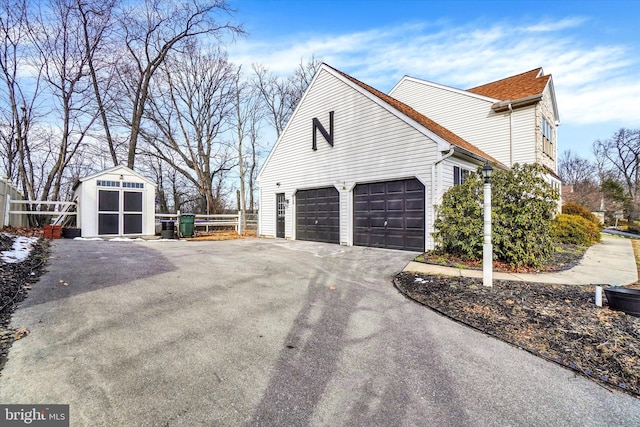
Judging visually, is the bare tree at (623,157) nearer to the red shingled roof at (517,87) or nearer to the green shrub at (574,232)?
the red shingled roof at (517,87)

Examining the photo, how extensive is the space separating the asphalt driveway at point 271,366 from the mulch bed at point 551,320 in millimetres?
256

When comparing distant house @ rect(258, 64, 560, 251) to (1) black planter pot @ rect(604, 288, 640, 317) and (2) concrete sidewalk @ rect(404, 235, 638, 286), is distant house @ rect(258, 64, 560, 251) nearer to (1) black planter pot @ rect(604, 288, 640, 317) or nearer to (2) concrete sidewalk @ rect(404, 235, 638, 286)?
(2) concrete sidewalk @ rect(404, 235, 638, 286)

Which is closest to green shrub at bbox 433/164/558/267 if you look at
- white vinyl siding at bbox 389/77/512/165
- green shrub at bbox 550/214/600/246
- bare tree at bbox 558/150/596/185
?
green shrub at bbox 550/214/600/246

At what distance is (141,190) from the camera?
12.9 metres

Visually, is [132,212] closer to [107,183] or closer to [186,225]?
[107,183]

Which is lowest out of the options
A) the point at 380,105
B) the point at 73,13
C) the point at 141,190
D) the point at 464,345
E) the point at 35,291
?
the point at 464,345

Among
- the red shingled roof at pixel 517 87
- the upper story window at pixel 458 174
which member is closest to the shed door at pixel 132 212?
the upper story window at pixel 458 174

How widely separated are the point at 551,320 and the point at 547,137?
49.9 feet

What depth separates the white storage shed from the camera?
38.3ft

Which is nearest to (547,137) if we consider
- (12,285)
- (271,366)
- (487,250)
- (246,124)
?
(487,250)

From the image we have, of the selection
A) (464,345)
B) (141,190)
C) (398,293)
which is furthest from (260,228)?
(464,345)

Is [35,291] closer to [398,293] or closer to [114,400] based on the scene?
[114,400]

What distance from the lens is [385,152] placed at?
9703mm

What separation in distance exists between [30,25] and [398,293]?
21014 mm
